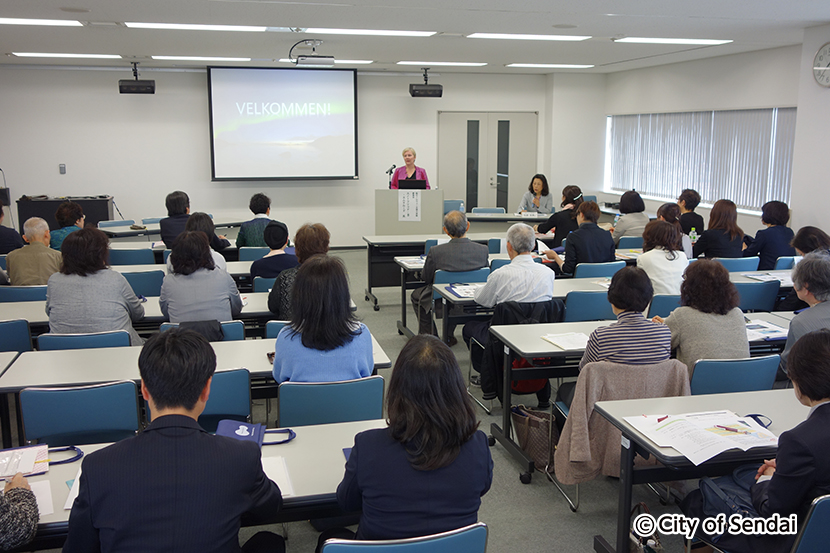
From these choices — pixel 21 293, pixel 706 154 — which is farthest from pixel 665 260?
pixel 706 154

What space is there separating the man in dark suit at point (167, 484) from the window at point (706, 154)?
7829 mm

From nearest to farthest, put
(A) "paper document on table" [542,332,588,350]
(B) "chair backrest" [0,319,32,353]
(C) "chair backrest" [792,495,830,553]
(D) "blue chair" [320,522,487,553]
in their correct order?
(D) "blue chair" [320,522,487,553]
(C) "chair backrest" [792,495,830,553]
(A) "paper document on table" [542,332,588,350]
(B) "chair backrest" [0,319,32,353]

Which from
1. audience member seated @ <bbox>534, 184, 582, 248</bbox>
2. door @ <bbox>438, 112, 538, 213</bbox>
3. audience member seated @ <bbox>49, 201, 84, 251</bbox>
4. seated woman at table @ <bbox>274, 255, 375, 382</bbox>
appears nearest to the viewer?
seated woman at table @ <bbox>274, 255, 375, 382</bbox>

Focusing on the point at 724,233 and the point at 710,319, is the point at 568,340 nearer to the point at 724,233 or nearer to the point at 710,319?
the point at 710,319

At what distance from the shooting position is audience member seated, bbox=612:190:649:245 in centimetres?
692

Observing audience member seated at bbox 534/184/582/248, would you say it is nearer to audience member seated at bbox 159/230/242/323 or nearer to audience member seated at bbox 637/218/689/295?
audience member seated at bbox 637/218/689/295

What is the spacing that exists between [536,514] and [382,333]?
3.33m

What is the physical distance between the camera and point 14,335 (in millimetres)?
3768

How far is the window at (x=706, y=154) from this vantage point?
25.5 feet

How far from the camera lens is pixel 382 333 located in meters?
6.30

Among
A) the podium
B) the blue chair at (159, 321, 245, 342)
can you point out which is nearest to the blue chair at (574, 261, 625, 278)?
the blue chair at (159, 321, 245, 342)

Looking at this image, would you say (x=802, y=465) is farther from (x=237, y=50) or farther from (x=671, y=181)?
(x=671, y=181)

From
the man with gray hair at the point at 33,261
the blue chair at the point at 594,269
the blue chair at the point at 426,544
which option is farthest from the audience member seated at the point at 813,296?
the man with gray hair at the point at 33,261

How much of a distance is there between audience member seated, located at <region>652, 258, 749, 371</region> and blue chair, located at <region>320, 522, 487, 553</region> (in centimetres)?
201
